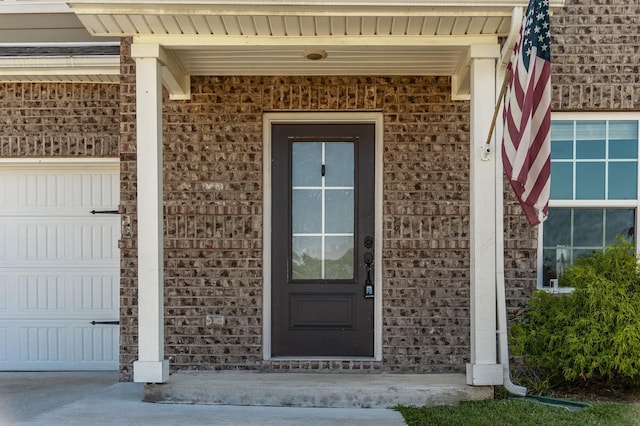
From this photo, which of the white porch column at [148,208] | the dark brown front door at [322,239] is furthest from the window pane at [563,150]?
the white porch column at [148,208]

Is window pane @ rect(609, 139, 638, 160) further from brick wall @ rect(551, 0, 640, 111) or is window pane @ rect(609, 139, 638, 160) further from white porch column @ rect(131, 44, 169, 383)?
white porch column @ rect(131, 44, 169, 383)

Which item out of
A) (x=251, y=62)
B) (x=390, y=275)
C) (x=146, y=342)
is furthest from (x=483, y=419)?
(x=251, y=62)

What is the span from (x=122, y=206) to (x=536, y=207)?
3656 millimetres

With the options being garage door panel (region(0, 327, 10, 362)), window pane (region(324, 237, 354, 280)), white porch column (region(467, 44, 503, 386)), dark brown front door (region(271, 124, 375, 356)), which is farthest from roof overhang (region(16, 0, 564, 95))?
garage door panel (region(0, 327, 10, 362))

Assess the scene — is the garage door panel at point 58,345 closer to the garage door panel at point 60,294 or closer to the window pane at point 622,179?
the garage door panel at point 60,294

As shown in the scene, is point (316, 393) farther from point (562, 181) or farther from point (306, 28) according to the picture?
point (562, 181)

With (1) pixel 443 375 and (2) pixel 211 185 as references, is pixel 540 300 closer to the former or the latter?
(1) pixel 443 375

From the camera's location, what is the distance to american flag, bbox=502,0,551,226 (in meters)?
3.84

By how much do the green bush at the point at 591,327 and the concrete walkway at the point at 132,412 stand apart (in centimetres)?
141

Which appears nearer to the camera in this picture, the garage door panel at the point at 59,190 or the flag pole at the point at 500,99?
the flag pole at the point at 500,99

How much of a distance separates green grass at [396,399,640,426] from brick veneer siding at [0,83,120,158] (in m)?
3.97

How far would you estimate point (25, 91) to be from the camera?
20.4ft

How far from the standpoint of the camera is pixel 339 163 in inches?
232

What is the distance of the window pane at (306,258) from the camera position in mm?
5898
